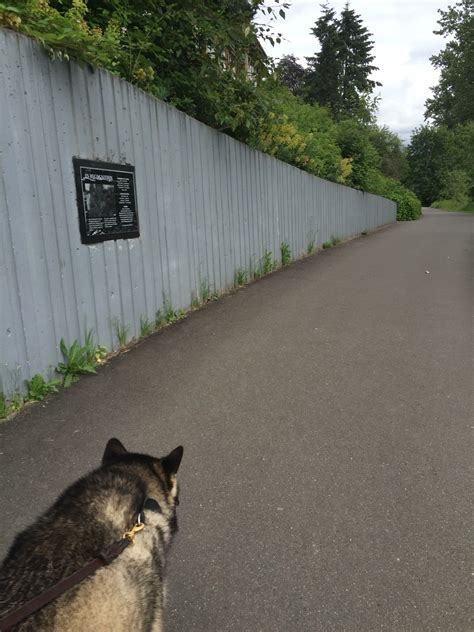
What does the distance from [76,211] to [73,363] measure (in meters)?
1.51

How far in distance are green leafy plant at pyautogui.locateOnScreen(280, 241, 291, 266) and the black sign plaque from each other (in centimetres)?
672

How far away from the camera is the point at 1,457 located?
134 inches

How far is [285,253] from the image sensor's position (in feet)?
40.5

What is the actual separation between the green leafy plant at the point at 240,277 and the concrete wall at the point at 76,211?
0.24 meters

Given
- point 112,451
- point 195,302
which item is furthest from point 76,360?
point 195,302

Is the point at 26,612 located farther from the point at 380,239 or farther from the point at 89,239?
the point at 380,239

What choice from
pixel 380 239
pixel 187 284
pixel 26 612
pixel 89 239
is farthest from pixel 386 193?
pixel 26 612

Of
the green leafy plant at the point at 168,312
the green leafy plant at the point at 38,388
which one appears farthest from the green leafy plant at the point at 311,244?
the green leafy plant at the point at 38,388

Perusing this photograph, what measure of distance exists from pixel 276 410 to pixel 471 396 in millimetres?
1845

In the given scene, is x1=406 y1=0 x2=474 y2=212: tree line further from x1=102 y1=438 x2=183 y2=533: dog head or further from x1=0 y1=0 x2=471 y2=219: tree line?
x1=102 y1=438 x2=183 y2=533: dog head

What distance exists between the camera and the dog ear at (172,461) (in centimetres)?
218

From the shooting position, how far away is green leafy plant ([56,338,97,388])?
4.62m

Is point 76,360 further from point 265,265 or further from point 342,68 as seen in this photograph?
point 342,68

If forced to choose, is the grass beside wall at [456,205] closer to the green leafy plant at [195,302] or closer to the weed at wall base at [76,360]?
the green leafy plant at [195,302]
